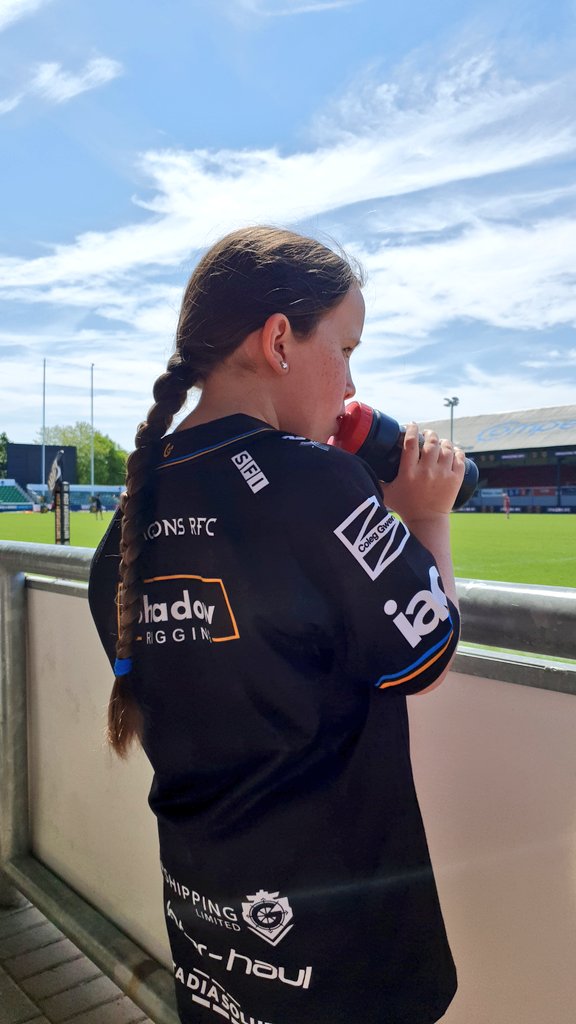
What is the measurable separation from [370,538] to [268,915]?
0.51 meters

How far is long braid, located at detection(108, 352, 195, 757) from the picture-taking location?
43.0 inches

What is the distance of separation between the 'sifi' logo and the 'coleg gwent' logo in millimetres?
448

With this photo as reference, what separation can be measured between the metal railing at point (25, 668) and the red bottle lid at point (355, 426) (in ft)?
0.84

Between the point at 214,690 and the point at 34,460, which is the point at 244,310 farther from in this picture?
the point at 34,460

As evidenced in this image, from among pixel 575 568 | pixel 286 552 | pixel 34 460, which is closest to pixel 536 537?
pixel 575 568

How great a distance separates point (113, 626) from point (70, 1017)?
155 cm

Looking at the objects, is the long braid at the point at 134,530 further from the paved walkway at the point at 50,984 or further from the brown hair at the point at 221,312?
the paved walkway at the point at 50,984

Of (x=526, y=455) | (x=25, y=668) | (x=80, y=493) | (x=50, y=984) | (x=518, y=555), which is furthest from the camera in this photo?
(x=80, y=493)

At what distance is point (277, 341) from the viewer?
105 centimetres

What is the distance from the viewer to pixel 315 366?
1.08 metres

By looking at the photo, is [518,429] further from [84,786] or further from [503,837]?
[503,837]

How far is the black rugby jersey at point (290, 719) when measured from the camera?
35.9 inches

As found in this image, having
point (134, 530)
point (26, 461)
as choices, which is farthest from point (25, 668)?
point (26, 461)

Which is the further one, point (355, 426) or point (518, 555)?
point (518, 555)
